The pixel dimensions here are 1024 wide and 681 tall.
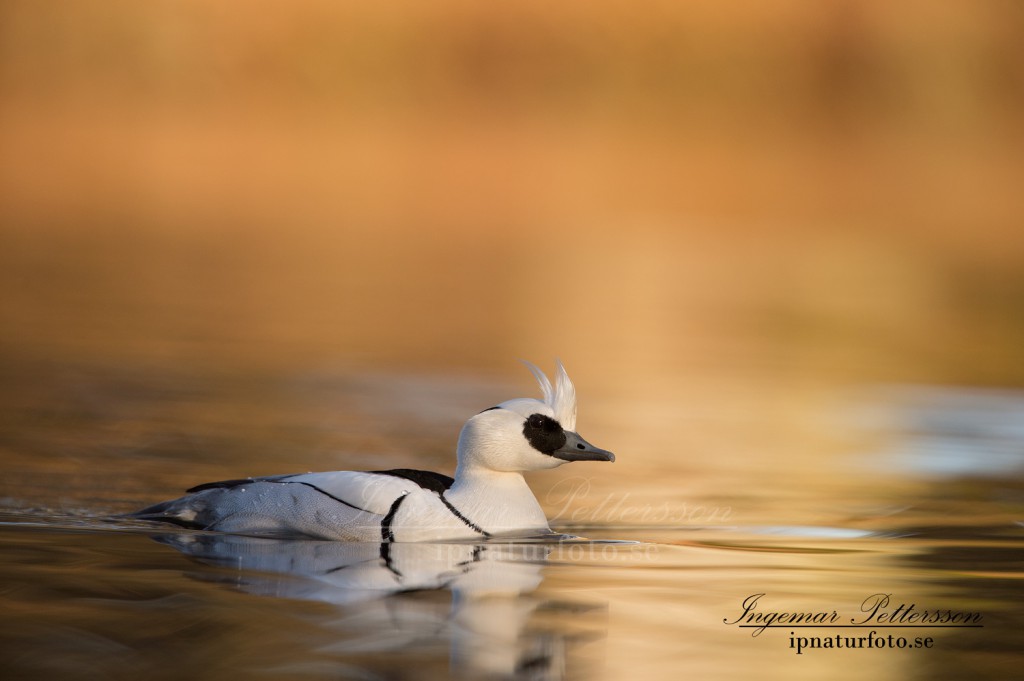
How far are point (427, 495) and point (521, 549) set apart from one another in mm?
524

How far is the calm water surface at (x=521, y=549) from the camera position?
20.0ft

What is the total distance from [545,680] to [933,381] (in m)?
11.0

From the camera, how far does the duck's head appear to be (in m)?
8.33

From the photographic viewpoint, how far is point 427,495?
8203 millimetres

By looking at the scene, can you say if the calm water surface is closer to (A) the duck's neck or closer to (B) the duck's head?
(A) the duck's neck

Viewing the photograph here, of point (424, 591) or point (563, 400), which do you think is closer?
point (424, 591)

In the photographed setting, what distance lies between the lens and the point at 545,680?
5766 mm

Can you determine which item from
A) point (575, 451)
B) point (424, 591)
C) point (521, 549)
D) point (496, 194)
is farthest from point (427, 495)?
point (496, 194)

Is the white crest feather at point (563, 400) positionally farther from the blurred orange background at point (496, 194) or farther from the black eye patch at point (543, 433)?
the blurred orange background at point (496, 194)

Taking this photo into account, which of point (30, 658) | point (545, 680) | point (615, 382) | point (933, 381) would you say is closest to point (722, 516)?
point (545, 680)

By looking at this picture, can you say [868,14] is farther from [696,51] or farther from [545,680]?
[545,680]

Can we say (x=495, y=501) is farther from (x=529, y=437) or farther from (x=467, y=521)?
(x=529, y=437)

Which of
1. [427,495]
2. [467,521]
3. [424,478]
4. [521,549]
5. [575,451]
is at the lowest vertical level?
[521,549]

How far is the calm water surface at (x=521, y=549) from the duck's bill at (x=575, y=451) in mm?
465
